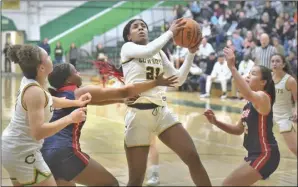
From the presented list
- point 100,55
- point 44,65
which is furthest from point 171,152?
point 44,65

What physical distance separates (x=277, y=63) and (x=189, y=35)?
181cm

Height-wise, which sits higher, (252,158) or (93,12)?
(93,12)

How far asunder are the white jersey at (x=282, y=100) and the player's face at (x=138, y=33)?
2.48 m

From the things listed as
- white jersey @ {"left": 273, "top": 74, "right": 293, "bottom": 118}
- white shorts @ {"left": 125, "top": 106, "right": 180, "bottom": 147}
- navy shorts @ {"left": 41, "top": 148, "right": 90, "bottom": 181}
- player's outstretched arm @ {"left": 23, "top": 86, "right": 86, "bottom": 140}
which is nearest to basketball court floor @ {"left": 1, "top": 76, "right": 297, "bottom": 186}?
white shorts @ {"left": 125, "top": 106, "right": 180, "bottom": 147}

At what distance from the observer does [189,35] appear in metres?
3.57

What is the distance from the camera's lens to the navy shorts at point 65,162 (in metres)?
3.67

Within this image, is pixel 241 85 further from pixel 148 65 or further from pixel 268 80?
pixel 148 65

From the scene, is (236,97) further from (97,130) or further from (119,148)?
(119,148)

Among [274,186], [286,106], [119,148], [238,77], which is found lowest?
[274,186]

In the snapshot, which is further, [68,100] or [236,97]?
[236,97]

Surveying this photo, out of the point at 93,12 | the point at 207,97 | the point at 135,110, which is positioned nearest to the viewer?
the point at 135,110

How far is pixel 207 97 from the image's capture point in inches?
499

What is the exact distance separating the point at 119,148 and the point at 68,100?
3079mm

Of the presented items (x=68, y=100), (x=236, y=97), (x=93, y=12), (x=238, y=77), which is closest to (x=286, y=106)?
(x=238, y=77)
